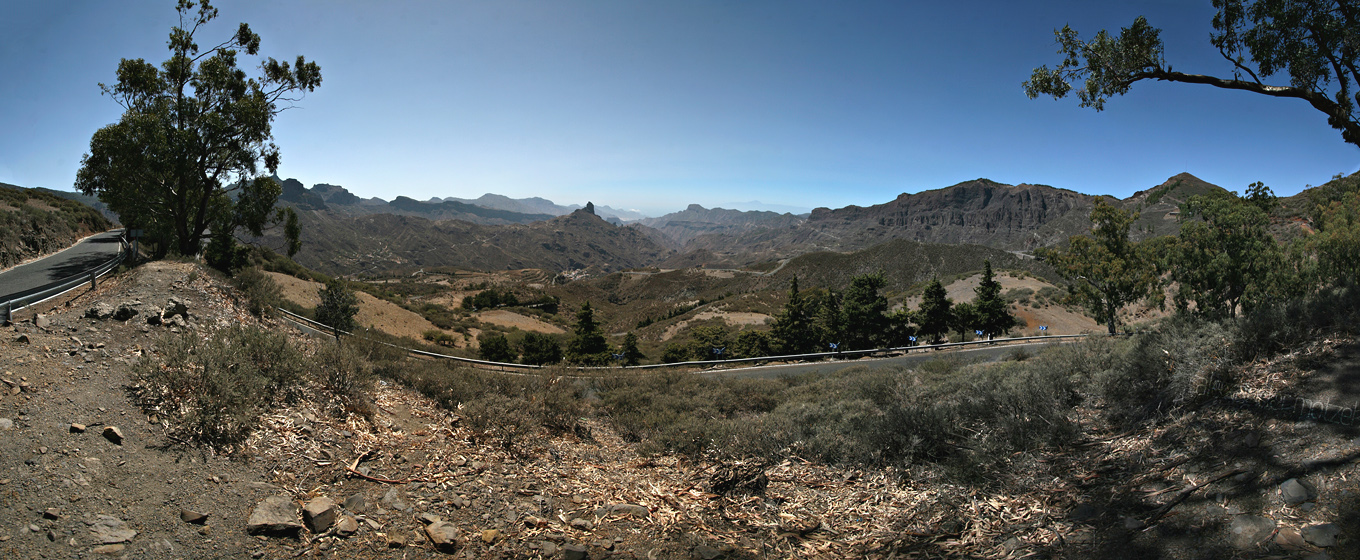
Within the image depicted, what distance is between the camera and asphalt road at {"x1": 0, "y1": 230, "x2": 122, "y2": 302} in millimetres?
12580

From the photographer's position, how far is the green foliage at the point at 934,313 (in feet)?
112

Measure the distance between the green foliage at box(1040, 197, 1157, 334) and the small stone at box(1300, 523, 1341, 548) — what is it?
21717mm

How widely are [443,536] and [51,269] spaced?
2125 cm

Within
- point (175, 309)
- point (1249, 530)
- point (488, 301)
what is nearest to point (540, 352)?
point (175, 309)

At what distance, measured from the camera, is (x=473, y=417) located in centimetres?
736

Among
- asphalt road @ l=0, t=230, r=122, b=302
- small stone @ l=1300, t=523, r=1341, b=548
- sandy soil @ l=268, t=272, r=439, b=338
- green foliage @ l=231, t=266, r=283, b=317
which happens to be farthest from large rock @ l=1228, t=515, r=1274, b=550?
sandy soil @ l=268, t=272, r=439, b=338

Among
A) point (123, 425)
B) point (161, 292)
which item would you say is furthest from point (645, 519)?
point (161, 292)

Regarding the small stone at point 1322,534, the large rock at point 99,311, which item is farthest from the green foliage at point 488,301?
the small stone at point 1322,534

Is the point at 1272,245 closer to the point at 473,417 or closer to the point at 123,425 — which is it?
the point at 473,417

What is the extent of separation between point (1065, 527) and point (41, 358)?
11.1 meters

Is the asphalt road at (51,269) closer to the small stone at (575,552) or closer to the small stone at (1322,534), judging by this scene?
the small stone at (575,552)

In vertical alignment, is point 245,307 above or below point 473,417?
above

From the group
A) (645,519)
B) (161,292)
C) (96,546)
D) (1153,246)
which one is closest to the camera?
(96,546)

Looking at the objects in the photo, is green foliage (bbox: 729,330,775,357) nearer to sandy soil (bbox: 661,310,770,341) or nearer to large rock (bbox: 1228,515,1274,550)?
sandy soil (bbox: 661,310,770,341)
